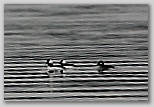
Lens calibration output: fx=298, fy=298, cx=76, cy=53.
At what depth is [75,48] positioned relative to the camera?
204 cm

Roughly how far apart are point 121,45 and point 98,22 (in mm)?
223

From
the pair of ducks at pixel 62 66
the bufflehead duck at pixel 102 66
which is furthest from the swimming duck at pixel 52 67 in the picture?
the bufflehead duck at pixel 102 66

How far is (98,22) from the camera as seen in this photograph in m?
2.04

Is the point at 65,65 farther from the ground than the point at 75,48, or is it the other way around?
the point at 75,48

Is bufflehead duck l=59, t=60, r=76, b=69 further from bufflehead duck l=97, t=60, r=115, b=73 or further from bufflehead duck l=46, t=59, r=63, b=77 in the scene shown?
bufflehead duck l=97, t=60, r=115, b=73

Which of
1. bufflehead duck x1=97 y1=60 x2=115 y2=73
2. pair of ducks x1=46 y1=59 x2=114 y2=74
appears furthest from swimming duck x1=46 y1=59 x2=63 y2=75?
bufflehead duck x1=97 y1=60 x2=115 y2=73

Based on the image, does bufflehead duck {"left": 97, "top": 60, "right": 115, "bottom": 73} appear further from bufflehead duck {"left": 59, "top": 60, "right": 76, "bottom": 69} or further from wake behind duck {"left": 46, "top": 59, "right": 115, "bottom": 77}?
bufflehead duck {"left": 59, "top": 60, "right": 76, "bottom": 69}

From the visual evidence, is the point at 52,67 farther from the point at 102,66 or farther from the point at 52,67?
the point at 102,66

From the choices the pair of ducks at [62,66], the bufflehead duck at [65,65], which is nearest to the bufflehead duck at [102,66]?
the pair of ducks at [62,66]

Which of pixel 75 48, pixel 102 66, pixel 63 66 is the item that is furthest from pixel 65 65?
pixel 102 66

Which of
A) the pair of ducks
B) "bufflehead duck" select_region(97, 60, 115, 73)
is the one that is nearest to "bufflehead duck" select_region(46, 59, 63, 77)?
the pair of ducks

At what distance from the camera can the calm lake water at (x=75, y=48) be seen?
204cm

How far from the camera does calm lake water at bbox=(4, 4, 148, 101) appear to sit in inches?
80.4

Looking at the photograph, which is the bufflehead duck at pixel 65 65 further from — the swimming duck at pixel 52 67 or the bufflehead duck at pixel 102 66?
the bufflehead duck at pixel 102 66
